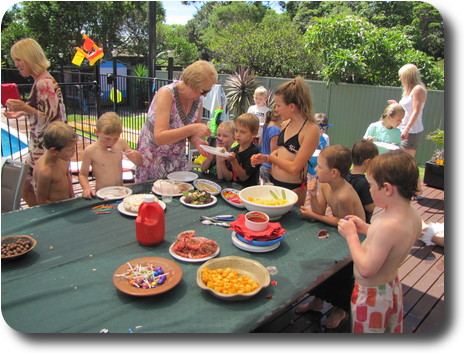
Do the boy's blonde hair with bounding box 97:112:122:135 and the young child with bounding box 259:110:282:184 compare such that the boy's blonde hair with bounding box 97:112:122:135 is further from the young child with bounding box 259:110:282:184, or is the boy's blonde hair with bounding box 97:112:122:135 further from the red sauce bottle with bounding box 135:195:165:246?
the young child with bounding box 259:110:282:184

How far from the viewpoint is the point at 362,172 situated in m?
2.71

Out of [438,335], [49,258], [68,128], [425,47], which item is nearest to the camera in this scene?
[49,258]

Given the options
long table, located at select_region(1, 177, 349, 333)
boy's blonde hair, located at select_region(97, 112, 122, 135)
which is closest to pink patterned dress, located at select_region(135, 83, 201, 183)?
boy's blonde hair, located at select_region(97, 112, 122, 135)

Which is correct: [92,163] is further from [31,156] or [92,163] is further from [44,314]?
[44,314]

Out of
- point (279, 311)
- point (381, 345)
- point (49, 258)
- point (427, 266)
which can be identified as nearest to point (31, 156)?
point (49, 258)

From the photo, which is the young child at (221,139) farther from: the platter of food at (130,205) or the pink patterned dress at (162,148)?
the platter of food at (130,205)

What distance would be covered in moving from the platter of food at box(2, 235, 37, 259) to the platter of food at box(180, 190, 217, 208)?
1035 millimetres

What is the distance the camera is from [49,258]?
178 centimetres

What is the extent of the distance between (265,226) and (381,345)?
34.1 inches

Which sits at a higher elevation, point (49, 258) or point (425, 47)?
point (425, 47)

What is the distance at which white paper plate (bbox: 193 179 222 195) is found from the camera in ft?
9.17

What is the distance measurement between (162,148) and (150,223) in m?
1.22

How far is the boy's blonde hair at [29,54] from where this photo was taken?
3.01 metres

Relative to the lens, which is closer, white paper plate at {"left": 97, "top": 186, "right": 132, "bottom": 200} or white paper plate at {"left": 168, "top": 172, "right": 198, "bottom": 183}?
white paper plate at {"left": 97, "top": 186, "right": 132, "bottom": 200}
